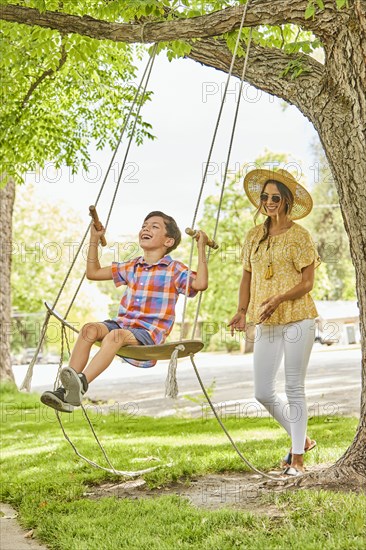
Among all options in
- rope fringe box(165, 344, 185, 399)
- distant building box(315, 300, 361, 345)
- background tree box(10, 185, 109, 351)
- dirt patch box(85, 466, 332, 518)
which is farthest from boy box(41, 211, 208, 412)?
distant building box(315, 300, 361, 345)

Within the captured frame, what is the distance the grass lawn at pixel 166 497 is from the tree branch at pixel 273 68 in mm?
1985

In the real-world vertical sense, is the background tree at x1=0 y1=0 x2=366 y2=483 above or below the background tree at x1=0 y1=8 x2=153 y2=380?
below

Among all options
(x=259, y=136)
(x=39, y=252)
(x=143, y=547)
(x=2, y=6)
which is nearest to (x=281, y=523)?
(x=143, y=547)

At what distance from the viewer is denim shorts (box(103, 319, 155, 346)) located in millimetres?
3730

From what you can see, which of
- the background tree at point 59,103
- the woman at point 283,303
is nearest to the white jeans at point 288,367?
the woman at point 283,303

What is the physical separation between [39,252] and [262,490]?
20584 mm

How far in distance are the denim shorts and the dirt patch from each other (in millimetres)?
826

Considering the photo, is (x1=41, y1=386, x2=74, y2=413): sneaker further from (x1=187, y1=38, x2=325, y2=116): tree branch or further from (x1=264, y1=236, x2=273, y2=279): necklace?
(x1=187, y1=38, x2=325, y2=116): tree branch

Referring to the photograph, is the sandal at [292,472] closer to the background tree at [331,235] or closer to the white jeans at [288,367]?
the white jeans at [288,367]

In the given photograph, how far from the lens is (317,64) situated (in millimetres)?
4172

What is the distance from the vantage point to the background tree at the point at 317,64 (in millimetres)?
3705

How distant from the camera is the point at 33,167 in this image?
26.0 feet

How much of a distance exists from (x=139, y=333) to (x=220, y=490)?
41.2 inches

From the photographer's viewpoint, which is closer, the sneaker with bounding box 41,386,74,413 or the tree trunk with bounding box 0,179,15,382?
the sneaker with bounding box 41,386,74,413
